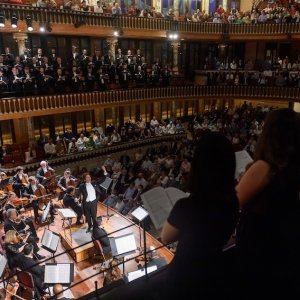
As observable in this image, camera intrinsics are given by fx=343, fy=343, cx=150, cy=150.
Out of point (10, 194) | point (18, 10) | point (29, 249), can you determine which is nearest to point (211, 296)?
point (29, 249)

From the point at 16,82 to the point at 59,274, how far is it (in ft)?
28.9

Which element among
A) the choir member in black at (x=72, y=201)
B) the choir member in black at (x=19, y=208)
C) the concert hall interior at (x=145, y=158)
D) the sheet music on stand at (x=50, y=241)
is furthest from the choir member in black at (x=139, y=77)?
the sheet music on stand at (x=50, y=241)

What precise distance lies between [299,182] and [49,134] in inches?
654

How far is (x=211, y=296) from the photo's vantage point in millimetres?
1977

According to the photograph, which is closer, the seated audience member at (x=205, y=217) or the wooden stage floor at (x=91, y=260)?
the seated audience member at (x=205, y=217)

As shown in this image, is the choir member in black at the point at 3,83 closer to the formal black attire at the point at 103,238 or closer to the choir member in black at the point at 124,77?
the choir member in black at the point at 124,77

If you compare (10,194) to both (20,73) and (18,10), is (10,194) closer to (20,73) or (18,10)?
(20,73)

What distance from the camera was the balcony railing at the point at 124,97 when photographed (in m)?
12.6

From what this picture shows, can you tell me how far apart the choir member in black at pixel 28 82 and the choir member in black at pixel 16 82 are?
0.14 metres

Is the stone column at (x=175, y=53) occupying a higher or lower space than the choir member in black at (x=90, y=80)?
higher

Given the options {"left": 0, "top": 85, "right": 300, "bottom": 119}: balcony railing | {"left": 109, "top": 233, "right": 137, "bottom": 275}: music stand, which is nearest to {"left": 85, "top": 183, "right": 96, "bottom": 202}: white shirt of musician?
{"left": 109, "top": 233, "right": 137, "bottom": 275}: music stand

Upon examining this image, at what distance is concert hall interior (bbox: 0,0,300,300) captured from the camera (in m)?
1.95

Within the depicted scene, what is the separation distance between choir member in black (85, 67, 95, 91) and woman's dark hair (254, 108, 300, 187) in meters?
12.7

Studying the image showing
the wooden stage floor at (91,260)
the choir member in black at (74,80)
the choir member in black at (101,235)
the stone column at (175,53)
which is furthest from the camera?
the stone column at (175,53)
